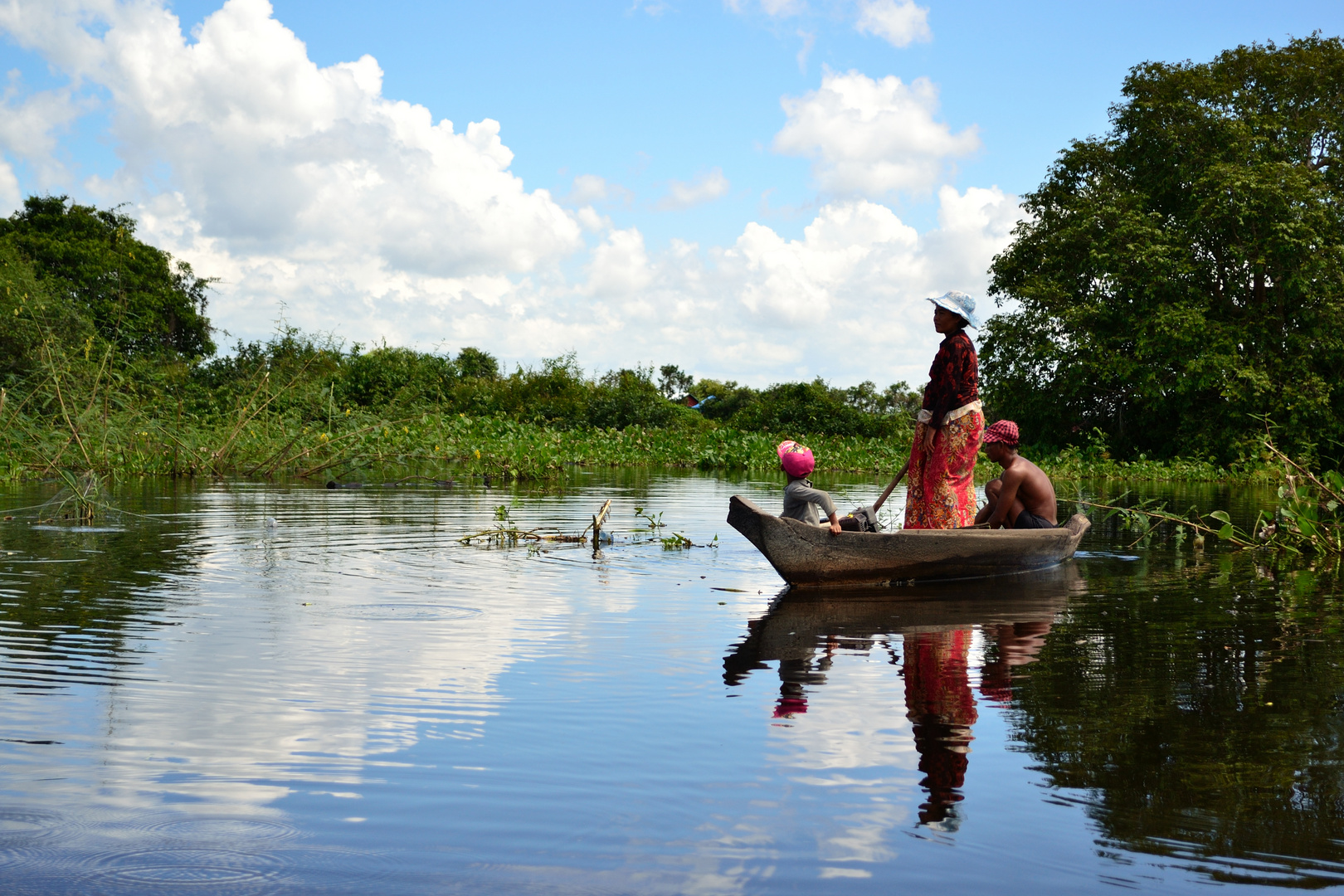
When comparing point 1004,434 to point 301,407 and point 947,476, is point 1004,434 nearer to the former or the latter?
point 947,476

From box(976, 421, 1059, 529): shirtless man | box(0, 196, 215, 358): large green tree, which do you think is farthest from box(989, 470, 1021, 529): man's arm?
box(0, 196, 215, 358): large green tree

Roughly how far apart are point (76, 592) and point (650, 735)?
3927 millimetres

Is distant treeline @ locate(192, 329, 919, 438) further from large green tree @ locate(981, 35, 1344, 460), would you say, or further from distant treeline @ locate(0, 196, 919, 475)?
large green tree @ locate(981, 35, 1344, 460)

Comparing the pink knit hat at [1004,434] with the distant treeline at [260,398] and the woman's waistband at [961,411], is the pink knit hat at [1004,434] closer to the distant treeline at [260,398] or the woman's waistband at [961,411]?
the woman's waistband at [961,411]

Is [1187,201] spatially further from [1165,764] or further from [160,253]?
[160,253]

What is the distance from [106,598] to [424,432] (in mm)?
12431

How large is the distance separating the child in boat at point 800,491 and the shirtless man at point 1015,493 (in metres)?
1.50

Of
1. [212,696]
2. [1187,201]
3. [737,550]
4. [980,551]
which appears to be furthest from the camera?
[1187,201]

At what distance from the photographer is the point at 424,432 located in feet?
59.1

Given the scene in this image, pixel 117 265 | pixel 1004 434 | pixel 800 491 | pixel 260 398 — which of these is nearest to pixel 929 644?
pixel 800 491

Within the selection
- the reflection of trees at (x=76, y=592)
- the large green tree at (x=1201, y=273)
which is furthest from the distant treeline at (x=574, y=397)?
the reflection of trees at (x=76, y=592)

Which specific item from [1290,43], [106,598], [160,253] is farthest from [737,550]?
[160,253]

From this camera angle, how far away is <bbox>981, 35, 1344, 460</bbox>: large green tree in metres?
21.8

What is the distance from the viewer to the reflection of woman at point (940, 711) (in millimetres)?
2877
